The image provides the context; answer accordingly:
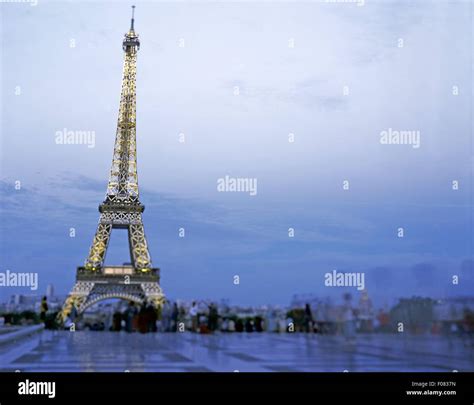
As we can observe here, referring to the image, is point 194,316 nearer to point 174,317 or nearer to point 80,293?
point 174,317

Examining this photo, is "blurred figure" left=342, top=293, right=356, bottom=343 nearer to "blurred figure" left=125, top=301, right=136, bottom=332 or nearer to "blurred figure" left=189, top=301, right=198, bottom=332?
"blurred figure" left=189, top=301, right=198, bottom=332

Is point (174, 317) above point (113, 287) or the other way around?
the other way around

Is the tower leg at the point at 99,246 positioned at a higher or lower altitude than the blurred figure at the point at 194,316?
higher

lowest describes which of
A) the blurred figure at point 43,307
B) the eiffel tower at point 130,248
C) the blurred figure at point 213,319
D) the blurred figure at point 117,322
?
the blurred figure at point 117,322

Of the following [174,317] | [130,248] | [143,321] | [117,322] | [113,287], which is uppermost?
[130,248]

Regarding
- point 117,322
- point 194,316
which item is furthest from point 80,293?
point 194,316

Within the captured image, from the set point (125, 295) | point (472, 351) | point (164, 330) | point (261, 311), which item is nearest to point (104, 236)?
point (125, 295)

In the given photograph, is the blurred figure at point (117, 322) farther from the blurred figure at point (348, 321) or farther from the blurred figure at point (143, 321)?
the blurred figure at point (348, 321)

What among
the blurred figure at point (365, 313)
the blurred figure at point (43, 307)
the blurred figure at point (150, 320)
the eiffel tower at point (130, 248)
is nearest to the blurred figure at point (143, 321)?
the blurred figure at point (150, 320)

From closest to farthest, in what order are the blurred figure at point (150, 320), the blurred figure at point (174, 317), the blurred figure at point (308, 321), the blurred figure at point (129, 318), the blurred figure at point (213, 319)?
Result: the blurred figure at point (308, 321)
the blurred figure at point (213, 319)
the blurred figure at point (174, 317)
the blurred figure at point (150, 320)
the blurred figure at point (129, 318)

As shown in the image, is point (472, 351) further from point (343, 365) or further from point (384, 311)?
point (343, 365)
